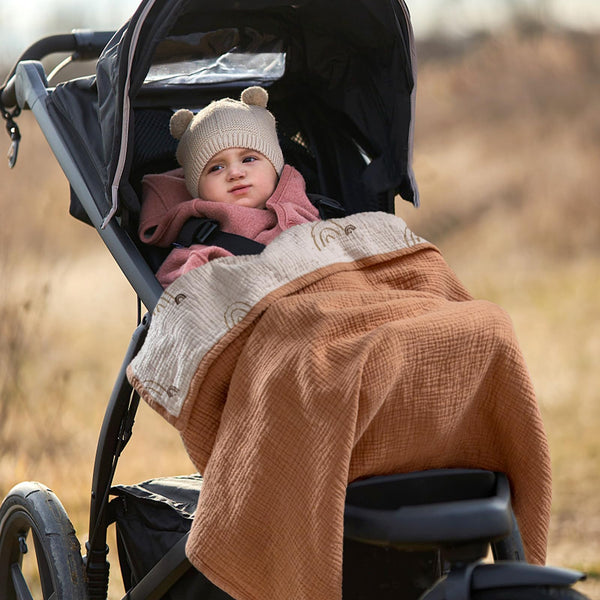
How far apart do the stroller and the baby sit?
65 millimetres

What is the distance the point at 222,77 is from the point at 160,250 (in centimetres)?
54

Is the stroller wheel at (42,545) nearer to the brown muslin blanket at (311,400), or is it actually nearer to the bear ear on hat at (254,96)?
the brown muslin blanket at (311,400)

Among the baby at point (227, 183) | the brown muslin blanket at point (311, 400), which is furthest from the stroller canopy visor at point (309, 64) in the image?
the brown muslin blanket at point (311, 400)

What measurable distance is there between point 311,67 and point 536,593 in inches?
53.7

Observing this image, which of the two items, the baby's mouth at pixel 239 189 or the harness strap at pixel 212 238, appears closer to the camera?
the harness strap at pixel 212 238

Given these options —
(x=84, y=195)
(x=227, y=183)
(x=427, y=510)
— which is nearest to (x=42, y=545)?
(x=84, y=195)

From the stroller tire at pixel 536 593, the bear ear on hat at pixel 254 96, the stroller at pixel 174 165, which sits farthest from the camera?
the bear ear on hat at pixel 254 96

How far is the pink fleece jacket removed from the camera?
194 centimetres

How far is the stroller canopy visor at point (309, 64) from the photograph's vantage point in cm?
211

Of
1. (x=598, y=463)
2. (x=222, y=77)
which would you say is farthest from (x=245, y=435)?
(x=598, y=463)

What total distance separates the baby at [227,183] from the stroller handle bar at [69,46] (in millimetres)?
428

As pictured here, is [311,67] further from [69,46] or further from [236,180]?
[69,46]

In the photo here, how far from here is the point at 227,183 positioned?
80.0 inches

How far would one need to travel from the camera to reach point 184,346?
5.33 ft
